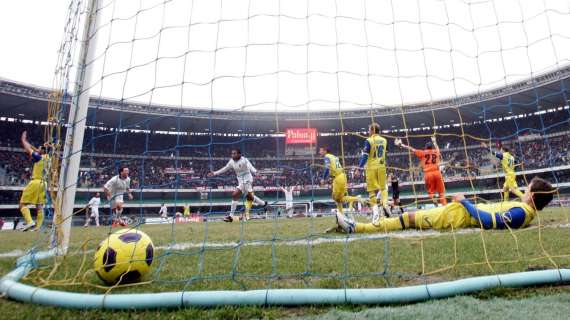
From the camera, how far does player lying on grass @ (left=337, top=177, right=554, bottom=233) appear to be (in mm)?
4738

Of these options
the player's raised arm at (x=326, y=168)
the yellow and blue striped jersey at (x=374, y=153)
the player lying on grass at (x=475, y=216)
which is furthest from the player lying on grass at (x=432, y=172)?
the player lying on grass at (x=475, y=216)

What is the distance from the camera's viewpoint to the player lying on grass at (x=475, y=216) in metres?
4.74

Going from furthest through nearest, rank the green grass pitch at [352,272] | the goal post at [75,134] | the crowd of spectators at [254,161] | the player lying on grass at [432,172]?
the crowd of spectators at [254,161]
the player lying on grass at [432,172]
the goal post at [75,134]
the green grass pitch at [352,272]

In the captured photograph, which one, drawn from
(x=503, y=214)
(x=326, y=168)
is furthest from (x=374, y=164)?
(x=503, y=214)

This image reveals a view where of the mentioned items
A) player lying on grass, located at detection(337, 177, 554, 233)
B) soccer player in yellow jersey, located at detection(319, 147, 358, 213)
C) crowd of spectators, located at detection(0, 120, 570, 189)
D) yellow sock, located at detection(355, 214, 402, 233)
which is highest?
crowd of spectators, located at detection(0, 120, 570, 189)

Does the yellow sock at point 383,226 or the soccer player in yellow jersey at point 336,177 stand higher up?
the soccer player in yellow jersey at point 336,177

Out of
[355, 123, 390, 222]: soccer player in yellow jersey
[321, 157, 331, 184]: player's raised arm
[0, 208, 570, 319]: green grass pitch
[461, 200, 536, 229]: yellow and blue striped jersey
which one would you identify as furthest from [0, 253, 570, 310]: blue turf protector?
[321, 157, 331, 184]: player's raised arm

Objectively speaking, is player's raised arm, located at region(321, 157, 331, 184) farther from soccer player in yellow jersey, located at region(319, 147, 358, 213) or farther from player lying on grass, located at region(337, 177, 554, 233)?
player lying on grass, located at region(337, 177, 554, 233)

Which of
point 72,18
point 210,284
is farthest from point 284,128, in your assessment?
point 210,284

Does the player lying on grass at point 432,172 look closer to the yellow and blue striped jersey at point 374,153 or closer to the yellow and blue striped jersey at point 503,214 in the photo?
the yellow and blue striped jersey at point 374,153

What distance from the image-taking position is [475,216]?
4.78 m

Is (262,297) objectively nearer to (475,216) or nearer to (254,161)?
(475,216)

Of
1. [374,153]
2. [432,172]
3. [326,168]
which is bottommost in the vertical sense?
[432,172]

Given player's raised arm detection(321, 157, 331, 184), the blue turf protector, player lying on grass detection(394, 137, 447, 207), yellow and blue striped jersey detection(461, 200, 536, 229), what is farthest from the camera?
player lying on grass detection(394, 137, 447, 207)
